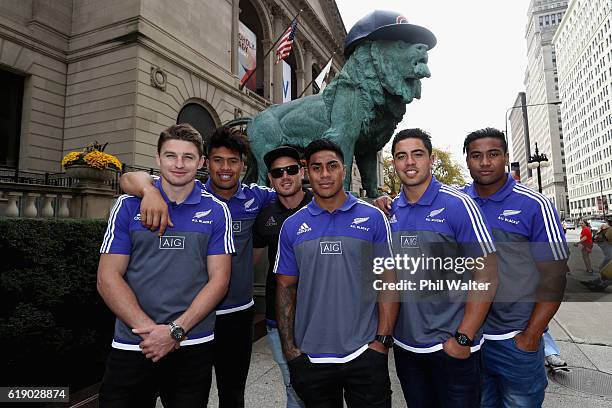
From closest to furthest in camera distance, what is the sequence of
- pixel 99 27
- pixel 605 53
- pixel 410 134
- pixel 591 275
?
pixel 410 134
pixel 591 275
pixel 99 27
pixel 605 53

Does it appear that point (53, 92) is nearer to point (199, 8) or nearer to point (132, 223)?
point (199, 8)

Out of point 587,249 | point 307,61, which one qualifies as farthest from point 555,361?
point 307,61

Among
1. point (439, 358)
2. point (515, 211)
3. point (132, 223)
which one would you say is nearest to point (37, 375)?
point (132, 223)

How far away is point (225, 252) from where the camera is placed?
2.35 m

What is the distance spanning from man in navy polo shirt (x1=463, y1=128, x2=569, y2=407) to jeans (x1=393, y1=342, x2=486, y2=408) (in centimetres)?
29

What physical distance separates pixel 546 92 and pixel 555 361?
149913mm

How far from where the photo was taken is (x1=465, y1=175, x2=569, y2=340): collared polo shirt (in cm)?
222

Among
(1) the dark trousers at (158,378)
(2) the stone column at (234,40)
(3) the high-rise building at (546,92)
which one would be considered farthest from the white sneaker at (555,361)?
(3) the high-rise building at (546,92)

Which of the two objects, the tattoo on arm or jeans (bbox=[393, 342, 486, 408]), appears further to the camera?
the tattoo on arm

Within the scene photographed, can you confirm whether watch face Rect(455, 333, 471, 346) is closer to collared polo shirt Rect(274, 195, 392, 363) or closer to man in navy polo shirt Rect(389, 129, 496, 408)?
man in navy polo shirt Rect(389, 129, 496, 408)

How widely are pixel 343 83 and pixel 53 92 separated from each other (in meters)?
17.6

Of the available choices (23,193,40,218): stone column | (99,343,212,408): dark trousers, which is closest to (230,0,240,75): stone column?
(23,193,40,218): stone column

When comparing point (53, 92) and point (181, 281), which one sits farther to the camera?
point (53, 92)

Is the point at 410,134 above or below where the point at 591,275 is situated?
above
